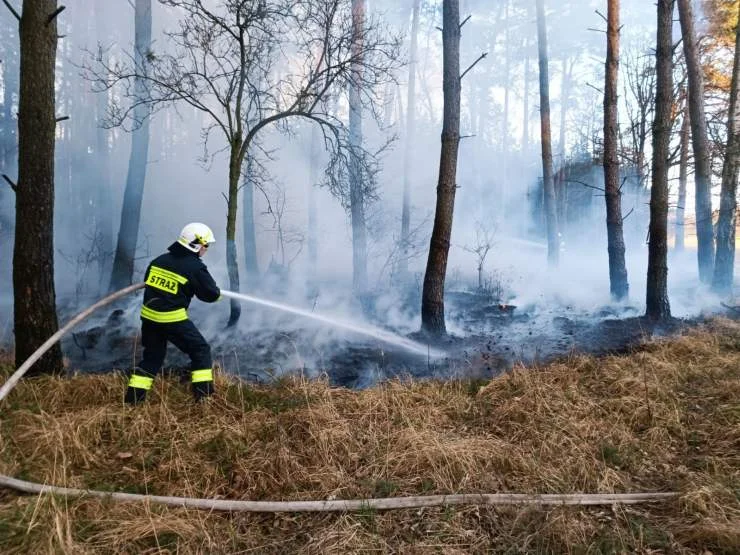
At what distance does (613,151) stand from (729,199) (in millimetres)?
3171

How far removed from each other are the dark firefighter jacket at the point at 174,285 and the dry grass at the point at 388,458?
29.9 inches

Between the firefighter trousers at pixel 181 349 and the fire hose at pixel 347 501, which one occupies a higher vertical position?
the firefighter trousers at pixel 181 349

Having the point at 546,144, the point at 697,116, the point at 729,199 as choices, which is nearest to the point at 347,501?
the point at 729,199

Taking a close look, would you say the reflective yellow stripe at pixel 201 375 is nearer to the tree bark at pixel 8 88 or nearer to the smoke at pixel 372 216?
the smoke at pixel 372 216

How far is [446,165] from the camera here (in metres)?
7.87

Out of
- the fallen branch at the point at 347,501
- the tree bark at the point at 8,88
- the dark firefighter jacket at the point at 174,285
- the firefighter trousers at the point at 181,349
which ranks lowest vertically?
the fallen branch at the point at 347,501

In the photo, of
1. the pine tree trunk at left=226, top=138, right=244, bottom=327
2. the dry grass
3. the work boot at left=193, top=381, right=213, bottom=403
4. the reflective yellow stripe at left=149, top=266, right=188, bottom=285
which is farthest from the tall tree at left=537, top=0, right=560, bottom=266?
the work boot at left=193, top=381, right=213, bottom=403

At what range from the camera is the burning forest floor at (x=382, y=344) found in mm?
6461

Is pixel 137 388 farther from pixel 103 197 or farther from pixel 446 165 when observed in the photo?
pixel 103 197

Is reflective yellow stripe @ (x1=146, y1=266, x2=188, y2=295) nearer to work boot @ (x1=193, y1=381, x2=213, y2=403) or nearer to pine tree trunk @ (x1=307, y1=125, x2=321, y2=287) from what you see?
work boot @ (x1=193, y1=381, x2=213, y2=403)

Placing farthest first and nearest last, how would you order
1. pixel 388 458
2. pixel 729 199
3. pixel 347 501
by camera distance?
pixel 729 199, pixel 388 458, pixel 347 501

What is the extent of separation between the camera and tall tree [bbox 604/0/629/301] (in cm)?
984

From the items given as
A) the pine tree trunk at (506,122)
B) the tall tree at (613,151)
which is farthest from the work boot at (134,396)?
the pine tree trunk at (506,122)

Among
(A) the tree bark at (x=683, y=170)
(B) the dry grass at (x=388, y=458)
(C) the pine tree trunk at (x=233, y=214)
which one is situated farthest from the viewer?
(A) the tree bark at (x=683, y=170)
